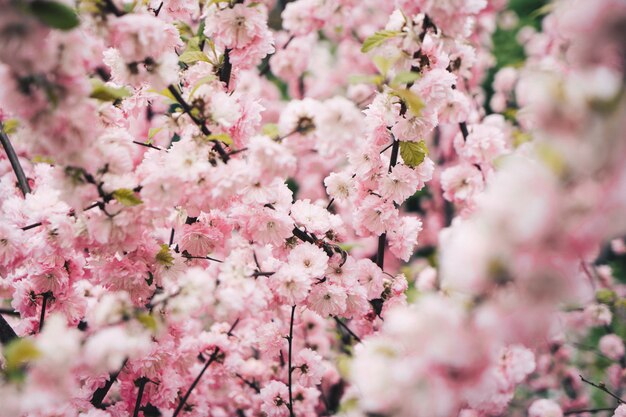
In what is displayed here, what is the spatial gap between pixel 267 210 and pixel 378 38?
2.09 ft

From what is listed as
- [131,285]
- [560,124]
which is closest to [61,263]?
[131,285]

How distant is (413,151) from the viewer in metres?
1.44

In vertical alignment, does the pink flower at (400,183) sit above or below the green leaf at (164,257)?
above

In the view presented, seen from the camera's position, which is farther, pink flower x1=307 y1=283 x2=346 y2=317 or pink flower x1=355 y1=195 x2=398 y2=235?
pink flower x1=355 y1=195 x2=398 y2=235

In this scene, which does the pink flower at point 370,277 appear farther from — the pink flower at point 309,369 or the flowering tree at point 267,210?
the pink flower at point 309,369

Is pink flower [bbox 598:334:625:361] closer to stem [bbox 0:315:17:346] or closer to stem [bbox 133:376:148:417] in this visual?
stem [bbox 133:376:148:417]

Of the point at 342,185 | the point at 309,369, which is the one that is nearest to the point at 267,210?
the point at 342,185

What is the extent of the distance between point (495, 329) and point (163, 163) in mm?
1008

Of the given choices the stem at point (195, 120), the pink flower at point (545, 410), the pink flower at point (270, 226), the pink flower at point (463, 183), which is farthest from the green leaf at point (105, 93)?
the pink flower at point (545, 410)

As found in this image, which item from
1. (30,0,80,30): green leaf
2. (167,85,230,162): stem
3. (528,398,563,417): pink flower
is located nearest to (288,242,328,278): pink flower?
(167,85,230,162): stem

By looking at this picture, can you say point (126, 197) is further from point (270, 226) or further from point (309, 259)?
point (309, 259)

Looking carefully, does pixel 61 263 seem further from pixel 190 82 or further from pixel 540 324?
pixel 540 324

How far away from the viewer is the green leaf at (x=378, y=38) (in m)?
1.23

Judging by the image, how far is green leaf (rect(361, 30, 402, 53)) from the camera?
4.04 ft
